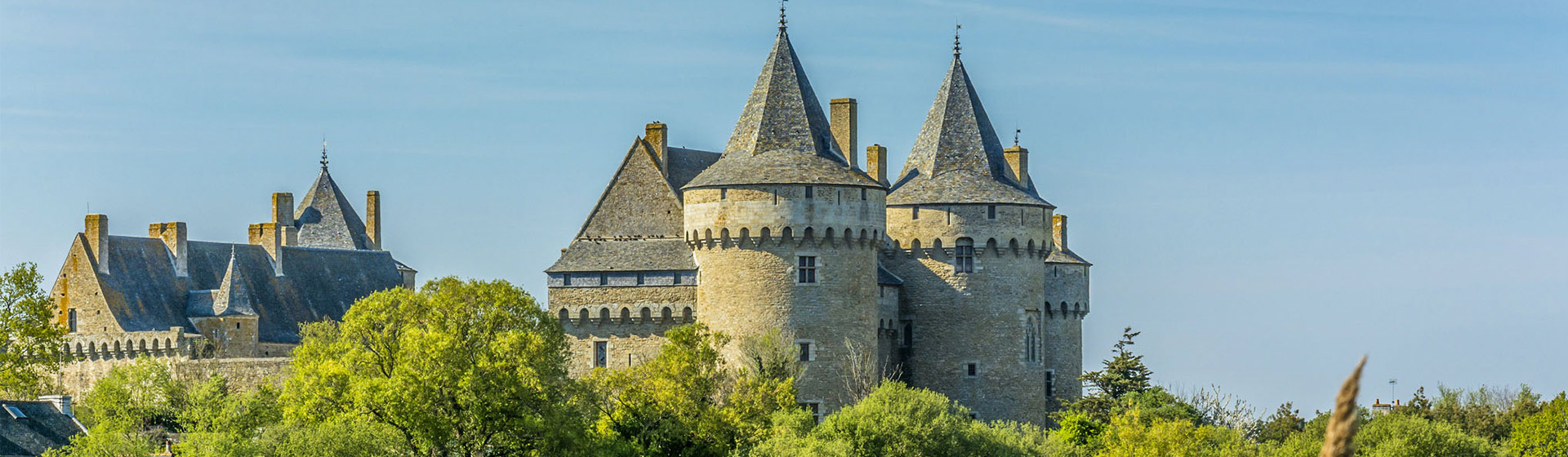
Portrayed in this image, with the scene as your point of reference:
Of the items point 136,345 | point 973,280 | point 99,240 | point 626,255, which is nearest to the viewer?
point 626,255

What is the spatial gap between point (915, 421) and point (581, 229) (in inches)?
492

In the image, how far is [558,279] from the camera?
54.8 m

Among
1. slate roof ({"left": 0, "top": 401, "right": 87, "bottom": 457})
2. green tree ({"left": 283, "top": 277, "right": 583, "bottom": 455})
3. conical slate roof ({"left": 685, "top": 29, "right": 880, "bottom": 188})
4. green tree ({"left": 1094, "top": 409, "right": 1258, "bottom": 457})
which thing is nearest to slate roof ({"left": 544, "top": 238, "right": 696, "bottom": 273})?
conical slate roof ({"left": 685, "top": 29, "right": 880, "bottom": 188})

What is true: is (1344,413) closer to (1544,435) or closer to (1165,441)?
(1165,441)

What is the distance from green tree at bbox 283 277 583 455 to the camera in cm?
4306

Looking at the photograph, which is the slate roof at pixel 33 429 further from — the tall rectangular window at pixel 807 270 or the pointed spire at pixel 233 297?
the tall rectangular window at pixel 807 270

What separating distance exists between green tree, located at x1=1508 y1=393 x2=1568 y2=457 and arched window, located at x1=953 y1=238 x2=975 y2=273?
54.7 ft

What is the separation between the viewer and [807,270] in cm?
5128

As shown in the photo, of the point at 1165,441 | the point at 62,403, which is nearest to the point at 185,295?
the point at 62,403

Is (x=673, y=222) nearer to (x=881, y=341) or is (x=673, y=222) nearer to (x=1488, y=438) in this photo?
(x=881, y=341)

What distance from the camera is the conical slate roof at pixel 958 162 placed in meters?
57.3

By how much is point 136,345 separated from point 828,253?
25170 mm

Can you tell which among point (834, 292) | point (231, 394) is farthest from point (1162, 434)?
point (231, 394)

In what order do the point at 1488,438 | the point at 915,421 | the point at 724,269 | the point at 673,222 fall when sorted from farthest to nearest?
the point at 1488,438, the point at 673,222, the point at 724,269, the point at 915,421
